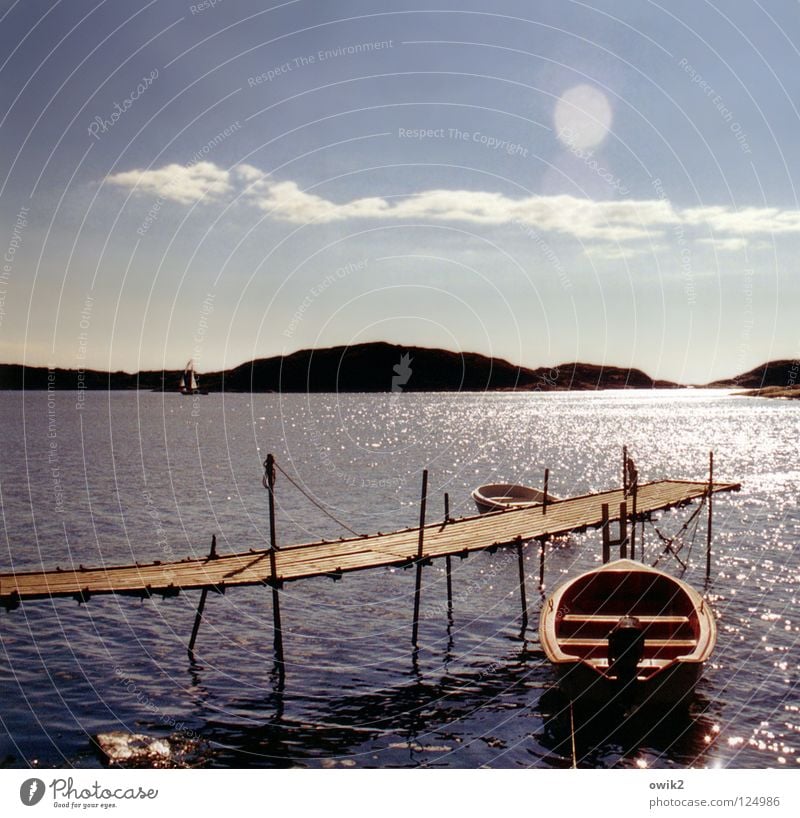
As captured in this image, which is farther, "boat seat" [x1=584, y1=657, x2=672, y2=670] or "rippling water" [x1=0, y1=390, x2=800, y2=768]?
"rippling water" [x1=0, y1=390, x2=800, y2=768]

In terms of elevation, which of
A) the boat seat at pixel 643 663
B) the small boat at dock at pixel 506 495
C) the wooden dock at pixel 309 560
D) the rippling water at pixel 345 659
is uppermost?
the wooden dock at pixel 309 560

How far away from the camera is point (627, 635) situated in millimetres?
21656

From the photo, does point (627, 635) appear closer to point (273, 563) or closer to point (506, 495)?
point (273, 563)

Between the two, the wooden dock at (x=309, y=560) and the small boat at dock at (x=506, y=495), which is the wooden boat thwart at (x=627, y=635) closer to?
the wooden dock at (x=309, y=560)

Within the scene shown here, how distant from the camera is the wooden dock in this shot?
23562mm

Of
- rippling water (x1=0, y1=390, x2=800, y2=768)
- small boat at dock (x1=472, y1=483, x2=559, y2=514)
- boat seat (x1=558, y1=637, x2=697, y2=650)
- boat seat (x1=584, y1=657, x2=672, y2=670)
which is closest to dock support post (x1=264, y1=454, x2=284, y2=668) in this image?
rippling water (x1=0, y1=390, x2=800, y2=768)

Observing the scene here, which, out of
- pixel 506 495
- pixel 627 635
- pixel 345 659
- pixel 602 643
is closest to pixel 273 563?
pixel 345 659

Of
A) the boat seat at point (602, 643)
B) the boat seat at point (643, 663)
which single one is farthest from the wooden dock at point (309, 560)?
the boat seat at point (643, 663)

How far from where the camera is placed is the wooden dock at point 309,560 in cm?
2356

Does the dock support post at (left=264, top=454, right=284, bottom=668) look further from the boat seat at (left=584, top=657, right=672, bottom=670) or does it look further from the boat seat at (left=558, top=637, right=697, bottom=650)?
the boat seat at (left=584, top=657, right=672, bottom=670)

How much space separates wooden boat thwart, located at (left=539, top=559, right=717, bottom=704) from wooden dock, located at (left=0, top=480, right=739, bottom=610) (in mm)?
4103

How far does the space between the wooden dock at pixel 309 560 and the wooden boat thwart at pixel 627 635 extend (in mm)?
4103

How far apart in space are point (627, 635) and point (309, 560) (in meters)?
11.4

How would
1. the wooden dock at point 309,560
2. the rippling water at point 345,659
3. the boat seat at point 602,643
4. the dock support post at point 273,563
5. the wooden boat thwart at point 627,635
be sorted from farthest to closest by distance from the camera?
the dock support post at point 273,563
the boat seat at point 602,643
the wooden dock at point 309,560
the rippling water at point 345,659
the wooden boat thwart at point 627,635
